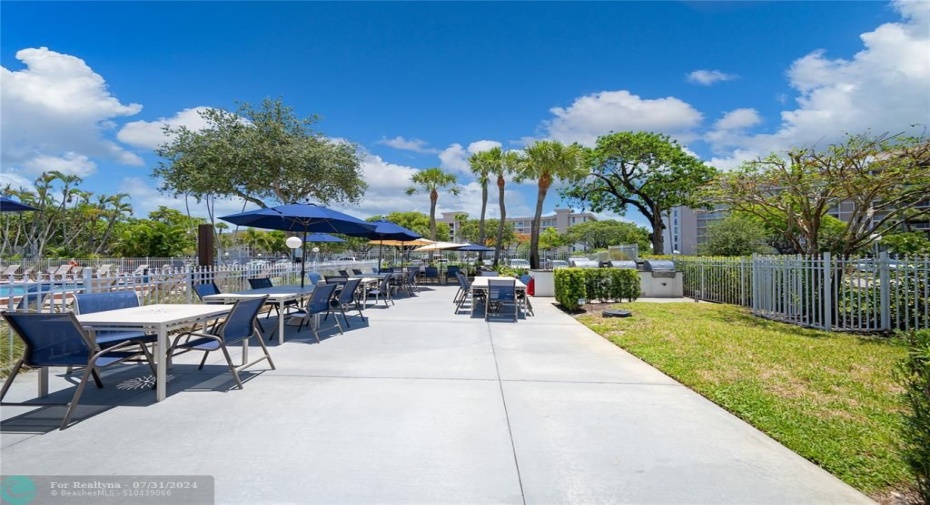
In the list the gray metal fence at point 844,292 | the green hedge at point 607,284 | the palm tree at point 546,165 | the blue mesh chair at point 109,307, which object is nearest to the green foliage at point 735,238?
the palm tree at point 546,165

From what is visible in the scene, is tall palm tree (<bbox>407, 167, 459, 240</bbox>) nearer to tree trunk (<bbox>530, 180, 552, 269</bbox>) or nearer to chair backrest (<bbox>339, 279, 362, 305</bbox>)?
tree trunk (<bbox>530, 180, 552, 269</bbox>)

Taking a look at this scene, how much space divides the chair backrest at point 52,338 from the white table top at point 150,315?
308mm

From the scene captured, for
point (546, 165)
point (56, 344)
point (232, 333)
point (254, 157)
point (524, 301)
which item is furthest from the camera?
point (546, 165)

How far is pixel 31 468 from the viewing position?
9.04 ft

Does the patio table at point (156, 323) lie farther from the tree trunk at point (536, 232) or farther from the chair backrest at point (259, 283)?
the tree trunk at point (536, 232)

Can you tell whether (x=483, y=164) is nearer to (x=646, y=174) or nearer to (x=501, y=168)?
(x=501, y=168)

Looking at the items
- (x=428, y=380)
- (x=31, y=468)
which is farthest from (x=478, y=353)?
(x=31, y=468)

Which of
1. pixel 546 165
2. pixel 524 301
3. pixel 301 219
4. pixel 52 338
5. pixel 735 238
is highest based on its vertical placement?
pixel 546 165

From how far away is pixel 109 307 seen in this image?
4.97 meters

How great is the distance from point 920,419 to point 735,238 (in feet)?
143

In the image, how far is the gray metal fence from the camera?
7546 millimetres

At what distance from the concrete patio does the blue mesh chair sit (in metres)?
0.49

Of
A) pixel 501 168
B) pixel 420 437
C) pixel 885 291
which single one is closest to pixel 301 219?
pixel 420 437

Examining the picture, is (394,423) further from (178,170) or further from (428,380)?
(178,170)
